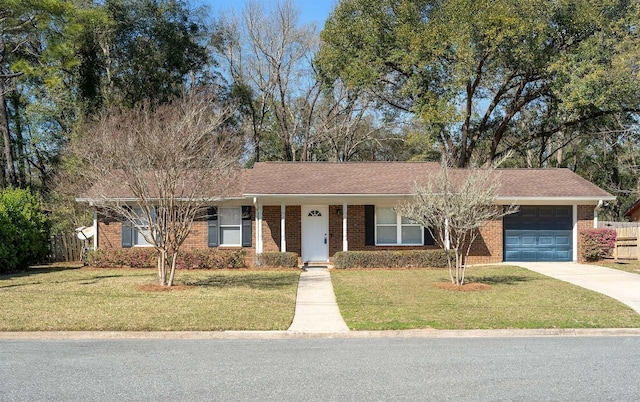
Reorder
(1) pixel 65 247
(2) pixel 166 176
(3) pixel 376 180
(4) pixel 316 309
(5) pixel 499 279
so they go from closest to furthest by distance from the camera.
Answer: (4) pixel 316 309 → (2) pixel 166 176 → (5) pixel 499 279 → (3) pixel 376 180 → (1) pixel 65 247

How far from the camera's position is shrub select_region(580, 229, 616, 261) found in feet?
68.4

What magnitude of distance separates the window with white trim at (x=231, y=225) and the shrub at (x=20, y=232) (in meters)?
6.58

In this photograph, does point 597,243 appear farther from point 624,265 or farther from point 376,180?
point 376,180

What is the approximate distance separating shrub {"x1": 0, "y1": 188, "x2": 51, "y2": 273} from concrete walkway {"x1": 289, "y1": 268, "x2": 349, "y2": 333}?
9.70 m

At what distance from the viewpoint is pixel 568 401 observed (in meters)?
5.67

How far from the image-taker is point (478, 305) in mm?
11914

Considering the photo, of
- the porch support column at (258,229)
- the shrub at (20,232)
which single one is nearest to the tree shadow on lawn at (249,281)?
the porch support column at (258,229)

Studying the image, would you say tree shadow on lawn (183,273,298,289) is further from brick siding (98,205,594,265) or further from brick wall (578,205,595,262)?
brick wall (578,205,595,262)

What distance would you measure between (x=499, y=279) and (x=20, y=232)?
1571 centimetres

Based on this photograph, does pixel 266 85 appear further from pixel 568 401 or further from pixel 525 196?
pixel 568 401

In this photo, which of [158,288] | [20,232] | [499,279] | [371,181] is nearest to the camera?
[158,288]

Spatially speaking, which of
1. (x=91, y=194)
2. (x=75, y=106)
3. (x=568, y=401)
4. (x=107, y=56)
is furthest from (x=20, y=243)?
(x=568, y=401)

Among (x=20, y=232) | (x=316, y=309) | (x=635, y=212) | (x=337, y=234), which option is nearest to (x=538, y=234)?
(x=337, y=234)

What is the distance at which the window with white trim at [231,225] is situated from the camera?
21844 millimetres
